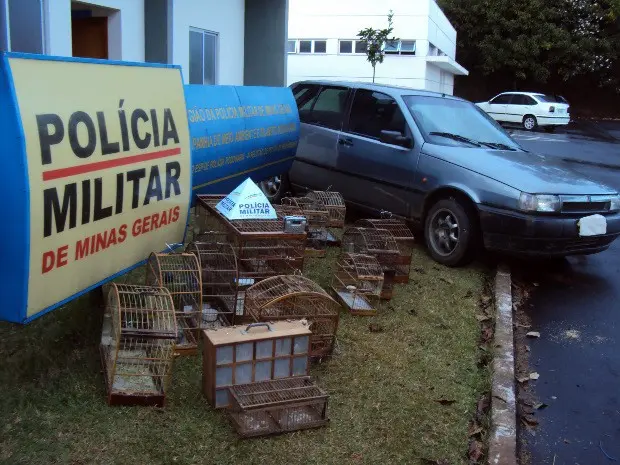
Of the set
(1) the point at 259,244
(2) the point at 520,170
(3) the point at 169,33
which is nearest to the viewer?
(1) the point at 259,244

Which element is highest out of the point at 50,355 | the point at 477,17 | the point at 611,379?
the point at 477,17

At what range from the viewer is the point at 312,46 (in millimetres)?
29781

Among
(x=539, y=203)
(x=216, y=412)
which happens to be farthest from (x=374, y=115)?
(x=216, y=412)

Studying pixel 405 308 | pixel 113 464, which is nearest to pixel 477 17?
pixel 405 308

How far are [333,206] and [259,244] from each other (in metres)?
1.74

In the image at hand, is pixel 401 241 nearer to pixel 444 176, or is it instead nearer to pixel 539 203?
pixel 444 176

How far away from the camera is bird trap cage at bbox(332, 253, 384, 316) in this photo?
5301 millimetres

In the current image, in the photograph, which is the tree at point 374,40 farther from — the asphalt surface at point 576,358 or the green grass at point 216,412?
the green grass at point 216,412

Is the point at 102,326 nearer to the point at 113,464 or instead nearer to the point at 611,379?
the point at 113,464

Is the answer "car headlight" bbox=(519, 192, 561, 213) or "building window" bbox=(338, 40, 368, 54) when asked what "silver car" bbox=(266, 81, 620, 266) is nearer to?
"car headlight" bbox=(519, 192, 561, 213)

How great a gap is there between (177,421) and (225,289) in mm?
1477

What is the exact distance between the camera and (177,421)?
3535 millimetres

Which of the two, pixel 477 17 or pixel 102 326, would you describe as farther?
pixel 477 17

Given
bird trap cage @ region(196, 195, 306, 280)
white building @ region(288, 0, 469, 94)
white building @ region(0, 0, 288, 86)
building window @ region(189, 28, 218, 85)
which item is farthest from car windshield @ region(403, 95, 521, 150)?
white building @ region(288, 0, 469, 94)
